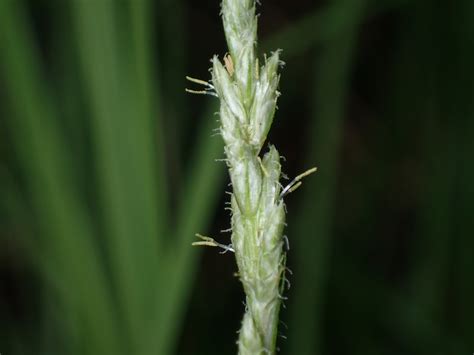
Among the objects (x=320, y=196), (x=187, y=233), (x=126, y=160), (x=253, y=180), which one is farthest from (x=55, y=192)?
(x=253, y=180)

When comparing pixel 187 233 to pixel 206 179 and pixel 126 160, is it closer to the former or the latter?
pixel 206 179

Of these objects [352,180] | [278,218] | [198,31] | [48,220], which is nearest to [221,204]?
[352,180]

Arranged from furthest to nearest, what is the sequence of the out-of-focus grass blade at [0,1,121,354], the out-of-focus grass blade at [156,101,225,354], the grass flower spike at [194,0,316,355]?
the out-of-focus grass blade at [0,1,121,354] < the out-of-focus grass blade at [156,101,225,354] < the grass flower spike at [194,0,316,355]

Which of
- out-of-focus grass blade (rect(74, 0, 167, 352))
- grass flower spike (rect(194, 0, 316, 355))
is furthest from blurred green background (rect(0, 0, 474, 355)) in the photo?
grass flower spike (rect(194, 0, 316, 355))

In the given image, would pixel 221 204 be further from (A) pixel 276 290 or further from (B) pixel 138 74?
(A) pixel 276 290

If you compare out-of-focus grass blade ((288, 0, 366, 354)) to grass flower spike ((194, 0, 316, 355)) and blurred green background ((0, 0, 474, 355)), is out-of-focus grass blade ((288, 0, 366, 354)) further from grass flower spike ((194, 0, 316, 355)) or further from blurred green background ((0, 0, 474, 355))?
grass flower spike ((194, 0, 316, 355))

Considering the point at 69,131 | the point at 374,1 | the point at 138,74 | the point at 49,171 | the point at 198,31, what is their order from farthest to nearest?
the point at 198,31 < the point at 374,1 < the point at 69,131 < the point at 49,171 < the point at 138,74

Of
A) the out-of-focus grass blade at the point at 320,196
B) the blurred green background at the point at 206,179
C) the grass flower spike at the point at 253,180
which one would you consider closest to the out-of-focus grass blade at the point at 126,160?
the blurred green background at the point at 206,179
